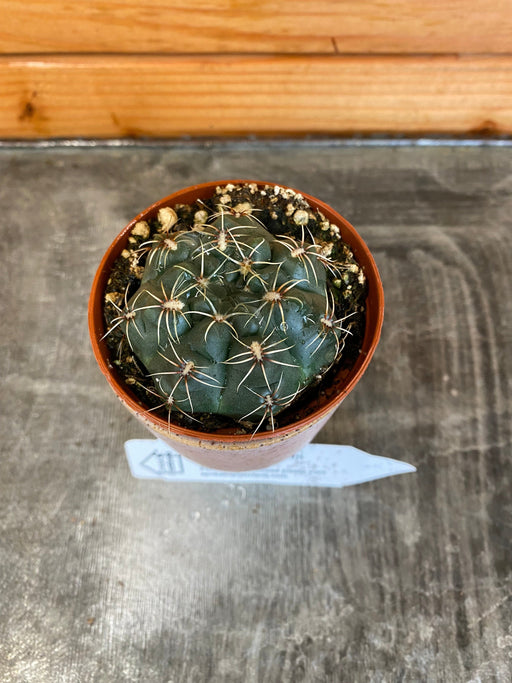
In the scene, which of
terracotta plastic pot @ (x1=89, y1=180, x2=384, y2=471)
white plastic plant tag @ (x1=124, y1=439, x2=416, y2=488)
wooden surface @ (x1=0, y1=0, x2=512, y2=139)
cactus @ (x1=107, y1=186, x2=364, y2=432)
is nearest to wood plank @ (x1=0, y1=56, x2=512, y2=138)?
wooden surface @ (x1=0, y1=0, x2=512, y2=139)

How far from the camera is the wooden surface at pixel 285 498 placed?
35.7 inches

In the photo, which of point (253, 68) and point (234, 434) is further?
point (253, 68)

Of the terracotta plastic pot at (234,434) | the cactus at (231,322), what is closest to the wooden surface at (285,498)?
the terracotta plastic pot at (234,434)

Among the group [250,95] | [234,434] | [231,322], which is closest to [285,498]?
[234,434]

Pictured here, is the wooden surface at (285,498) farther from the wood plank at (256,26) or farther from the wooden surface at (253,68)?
the wood plank at (256,26)

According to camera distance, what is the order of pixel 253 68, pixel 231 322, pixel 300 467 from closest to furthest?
1. pixel 231 322
2. pixel 300 467
3. pixel 253 68

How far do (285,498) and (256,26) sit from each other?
0.99 metres

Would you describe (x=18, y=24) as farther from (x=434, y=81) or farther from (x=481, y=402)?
(x=481, y=402)

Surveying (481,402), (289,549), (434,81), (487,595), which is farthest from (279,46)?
(487,595)

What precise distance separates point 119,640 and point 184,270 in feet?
2.27

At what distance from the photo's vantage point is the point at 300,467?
40.0 inches

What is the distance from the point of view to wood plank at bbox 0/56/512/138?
1158mm

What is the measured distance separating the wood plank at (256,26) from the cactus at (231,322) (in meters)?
0.61

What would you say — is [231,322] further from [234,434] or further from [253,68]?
[253,68]
